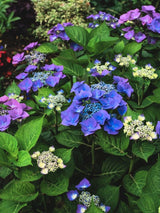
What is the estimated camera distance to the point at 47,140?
1647 mm

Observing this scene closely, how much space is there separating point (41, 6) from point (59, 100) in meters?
3.08

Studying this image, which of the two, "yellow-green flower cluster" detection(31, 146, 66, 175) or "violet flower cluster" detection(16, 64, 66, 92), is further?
"violet flower cluster" detection(16, 64, 66, 92)

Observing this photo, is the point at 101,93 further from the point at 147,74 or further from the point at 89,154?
the point at 89,154

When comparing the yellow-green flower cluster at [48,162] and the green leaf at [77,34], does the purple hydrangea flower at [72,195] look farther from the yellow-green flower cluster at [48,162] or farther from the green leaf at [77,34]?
the green leaf at [77,34]

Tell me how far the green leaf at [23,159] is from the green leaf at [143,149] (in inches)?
19.9

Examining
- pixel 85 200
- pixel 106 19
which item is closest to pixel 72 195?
pixel 85 200

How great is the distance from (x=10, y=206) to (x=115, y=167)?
62 centimetres

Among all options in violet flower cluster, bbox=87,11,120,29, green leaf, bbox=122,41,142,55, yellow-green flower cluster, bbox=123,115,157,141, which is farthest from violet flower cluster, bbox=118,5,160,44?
yellow-green flower cluster, bbox=123,115,157,141

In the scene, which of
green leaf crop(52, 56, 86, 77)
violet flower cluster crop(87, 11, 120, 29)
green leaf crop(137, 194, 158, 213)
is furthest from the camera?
violet flower cluster crop(87, 11, 120, 29)

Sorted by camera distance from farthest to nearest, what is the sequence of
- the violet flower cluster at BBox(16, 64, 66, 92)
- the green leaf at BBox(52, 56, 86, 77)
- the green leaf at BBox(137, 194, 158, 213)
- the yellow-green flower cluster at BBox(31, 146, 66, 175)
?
1. the green leaf at BBox(52, 56, 86, 77)
2. the violet flower cluster at BBox(16, 64, 66, 92)
3. the yellow-green flower cluster at BBox(31, 146, 66, 175)
4. the green leaf at BBox(137, 194, 158, 213)

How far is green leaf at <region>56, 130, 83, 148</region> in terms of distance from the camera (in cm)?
152

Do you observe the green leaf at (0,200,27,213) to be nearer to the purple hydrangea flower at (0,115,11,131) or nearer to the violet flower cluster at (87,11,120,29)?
the purple hydrangea flower at (0,115,11,131)

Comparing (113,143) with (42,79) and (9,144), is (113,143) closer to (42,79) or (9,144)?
(9,144)

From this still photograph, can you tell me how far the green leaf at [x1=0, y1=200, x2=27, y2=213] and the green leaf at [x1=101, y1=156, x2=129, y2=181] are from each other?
1.71ft
